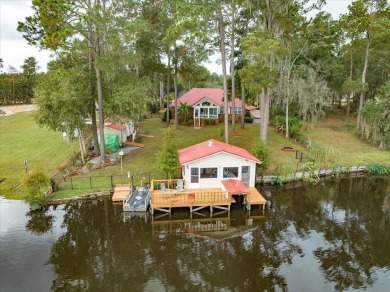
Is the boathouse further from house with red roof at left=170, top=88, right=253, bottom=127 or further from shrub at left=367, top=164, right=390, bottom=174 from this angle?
house with red roof at left=170, top=88, right=253, bottom=127

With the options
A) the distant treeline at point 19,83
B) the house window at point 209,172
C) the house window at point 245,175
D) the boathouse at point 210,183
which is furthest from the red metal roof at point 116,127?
the distant treeline at point 19,83

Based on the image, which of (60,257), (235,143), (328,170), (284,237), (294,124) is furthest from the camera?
(294,124)

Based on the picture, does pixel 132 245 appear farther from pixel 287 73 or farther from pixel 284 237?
pixel 287 73

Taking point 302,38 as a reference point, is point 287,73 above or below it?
below

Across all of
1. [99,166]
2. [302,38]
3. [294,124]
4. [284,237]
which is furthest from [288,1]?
[99,166]

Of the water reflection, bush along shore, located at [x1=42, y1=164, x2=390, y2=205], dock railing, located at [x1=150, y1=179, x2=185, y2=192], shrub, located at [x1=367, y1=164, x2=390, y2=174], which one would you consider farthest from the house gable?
the water reflection

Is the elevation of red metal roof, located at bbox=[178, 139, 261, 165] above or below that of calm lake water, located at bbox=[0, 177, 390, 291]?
above

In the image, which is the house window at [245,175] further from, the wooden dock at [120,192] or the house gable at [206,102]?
the house gable at [206,102]
